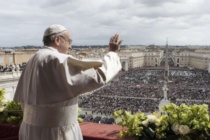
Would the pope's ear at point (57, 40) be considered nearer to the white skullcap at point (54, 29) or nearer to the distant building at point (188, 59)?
the white skullcap at point (54, 29)

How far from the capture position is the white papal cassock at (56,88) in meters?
2.13

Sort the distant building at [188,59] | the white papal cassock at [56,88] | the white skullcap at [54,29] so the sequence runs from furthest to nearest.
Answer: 1. the distant building at [188,59]
2. the white skullcap at [54,29]
3. the white papal cassock at [56,88]

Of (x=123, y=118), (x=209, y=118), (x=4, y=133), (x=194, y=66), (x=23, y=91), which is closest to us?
(x=23, y=91)

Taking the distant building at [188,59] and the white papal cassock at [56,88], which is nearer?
the white papal cassock at [56,88]

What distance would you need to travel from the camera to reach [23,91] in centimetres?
251

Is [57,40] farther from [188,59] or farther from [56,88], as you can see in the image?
[188,59]

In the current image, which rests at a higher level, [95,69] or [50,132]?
[95,69]

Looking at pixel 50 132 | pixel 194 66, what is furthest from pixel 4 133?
pixel 194 66

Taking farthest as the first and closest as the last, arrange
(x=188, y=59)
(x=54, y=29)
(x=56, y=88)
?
(x=188, y=59)
(x=54, y=29)
(x=56, y=88)

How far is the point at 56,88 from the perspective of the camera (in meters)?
2.20

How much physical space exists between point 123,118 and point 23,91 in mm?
1283

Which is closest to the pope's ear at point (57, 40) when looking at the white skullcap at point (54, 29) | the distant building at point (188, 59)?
the white skullcap at point (54, 29)

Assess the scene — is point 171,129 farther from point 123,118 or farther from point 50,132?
point 50,132

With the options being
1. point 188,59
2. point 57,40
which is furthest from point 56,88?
point 188,59
